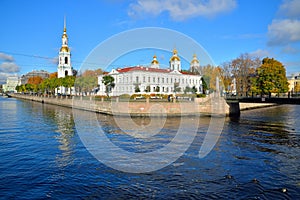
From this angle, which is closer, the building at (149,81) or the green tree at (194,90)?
the building at (149,81)

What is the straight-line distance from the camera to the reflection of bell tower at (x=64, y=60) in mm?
112938

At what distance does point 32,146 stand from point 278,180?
13286 mm

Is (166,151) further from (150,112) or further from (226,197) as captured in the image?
(150,112)

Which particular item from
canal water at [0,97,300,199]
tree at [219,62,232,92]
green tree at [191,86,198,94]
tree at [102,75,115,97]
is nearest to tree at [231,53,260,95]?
tree at [219,62,232,92]

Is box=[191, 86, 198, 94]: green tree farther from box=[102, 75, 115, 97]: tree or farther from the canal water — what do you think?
the canal water

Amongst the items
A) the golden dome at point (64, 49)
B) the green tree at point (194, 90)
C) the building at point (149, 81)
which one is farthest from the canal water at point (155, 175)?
the golden dome at point (64, 49)

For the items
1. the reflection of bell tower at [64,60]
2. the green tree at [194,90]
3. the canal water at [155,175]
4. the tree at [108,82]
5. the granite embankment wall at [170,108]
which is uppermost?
Answer: the reflection of bell tower at [64,60]

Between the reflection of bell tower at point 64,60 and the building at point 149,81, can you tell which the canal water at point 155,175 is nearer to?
the building at point 149,81

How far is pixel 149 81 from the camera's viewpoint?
81.0 metres

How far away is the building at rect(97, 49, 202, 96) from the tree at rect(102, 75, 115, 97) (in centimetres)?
150

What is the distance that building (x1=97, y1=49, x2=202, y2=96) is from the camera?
7844cm

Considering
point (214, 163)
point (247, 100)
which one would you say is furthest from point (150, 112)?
point (214, 163)

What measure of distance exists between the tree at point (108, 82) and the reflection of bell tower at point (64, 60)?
3969 centimetres

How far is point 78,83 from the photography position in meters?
77.4
